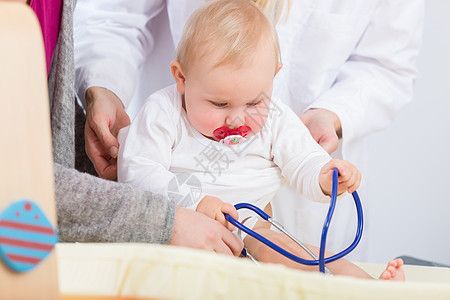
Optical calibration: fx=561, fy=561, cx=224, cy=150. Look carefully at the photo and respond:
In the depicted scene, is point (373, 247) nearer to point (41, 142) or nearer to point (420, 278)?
point (420, 278)

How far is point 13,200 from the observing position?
38 centimetres

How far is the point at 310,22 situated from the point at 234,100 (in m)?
0.50

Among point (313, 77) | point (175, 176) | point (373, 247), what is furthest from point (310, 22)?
point (373, 247)

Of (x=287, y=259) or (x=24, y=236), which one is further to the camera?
(x=287, y=259)

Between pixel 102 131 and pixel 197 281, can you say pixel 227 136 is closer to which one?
pixel 102 131

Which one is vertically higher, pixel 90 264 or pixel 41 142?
pixel 41 142

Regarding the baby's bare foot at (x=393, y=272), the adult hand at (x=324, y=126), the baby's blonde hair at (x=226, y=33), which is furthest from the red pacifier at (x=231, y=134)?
the baby's bare foot at (x=393, y=272)

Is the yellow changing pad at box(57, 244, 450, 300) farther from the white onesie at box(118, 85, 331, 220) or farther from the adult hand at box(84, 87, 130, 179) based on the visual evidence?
the adult hand at box(84, 87, 130, 179)

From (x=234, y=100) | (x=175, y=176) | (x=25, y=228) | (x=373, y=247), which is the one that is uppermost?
(x=25, y=228)

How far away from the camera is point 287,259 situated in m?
0.90

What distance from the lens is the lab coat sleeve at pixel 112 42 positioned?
118 cm

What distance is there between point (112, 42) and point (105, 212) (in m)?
0.66

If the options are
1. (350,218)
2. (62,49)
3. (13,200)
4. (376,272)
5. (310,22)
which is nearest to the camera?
(13,200)

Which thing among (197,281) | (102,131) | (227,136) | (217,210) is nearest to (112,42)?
(102,131)
